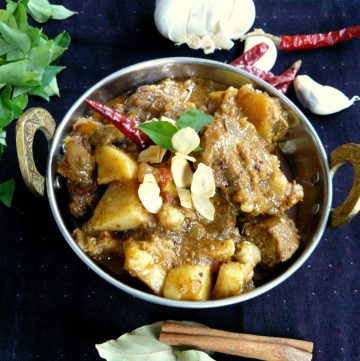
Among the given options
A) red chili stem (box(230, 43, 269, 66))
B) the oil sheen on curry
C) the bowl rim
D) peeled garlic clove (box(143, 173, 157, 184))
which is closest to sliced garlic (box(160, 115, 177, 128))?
the oil sheen on curry

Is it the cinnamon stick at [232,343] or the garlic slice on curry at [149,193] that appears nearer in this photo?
the garlic slice on curry at [149,193]

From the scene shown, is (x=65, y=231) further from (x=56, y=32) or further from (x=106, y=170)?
(x=56, y=32)

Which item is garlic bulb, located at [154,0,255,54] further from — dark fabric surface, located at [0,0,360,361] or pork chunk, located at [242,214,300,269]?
pork chunk, located at [242,214,300,269]

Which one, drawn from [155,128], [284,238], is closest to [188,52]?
[155,128]

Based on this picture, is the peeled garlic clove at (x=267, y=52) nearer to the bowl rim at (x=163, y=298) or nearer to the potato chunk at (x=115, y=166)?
the bowl rim at (x=163, y=298)

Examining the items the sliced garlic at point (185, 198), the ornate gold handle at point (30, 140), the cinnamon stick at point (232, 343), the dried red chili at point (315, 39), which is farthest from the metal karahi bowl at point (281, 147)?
the dried red chili at point (315, 39)
